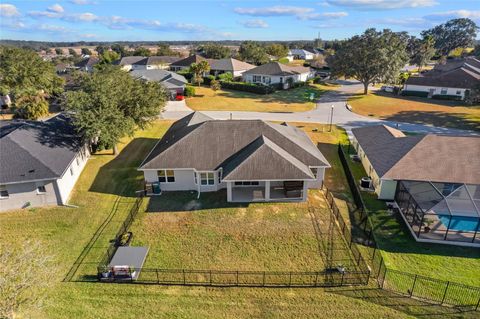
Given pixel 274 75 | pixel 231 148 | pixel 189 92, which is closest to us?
pixel 231 148

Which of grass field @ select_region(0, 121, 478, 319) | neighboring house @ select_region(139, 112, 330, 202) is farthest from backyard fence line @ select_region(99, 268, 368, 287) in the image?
neighboring house @ select_region(139, 112, 330, 202)

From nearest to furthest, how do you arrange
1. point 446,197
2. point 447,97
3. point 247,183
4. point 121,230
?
point 121,230, point 446,197, point 247,183, point 447,97

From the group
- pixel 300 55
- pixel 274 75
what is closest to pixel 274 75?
pixel 274 75

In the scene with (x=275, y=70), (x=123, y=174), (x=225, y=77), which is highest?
(x=275, y=70)

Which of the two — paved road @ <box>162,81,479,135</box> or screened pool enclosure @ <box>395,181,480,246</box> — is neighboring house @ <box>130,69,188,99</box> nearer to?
paved road @ <box>162,81,479,135</box>

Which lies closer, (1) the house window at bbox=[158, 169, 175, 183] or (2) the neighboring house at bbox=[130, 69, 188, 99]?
(1) the house window at bbox=[158, 169, 175, 183]

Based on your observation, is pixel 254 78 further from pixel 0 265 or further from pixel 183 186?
pixel 0 265

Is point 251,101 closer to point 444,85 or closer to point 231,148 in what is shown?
point 231,148
